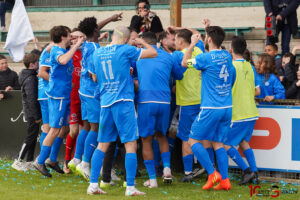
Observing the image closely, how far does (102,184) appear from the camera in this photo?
7.67 meters

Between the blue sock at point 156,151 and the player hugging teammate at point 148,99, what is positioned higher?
the player hugging teammate at point 148,99

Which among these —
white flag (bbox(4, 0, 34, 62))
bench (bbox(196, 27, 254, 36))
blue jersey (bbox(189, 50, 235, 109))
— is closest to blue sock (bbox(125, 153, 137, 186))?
blue jersey (bbox(189, 50, 235, 109))

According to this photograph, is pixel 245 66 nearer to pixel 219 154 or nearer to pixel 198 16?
pixel 219 154

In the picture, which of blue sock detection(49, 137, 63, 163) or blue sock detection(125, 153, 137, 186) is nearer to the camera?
blue sock detection(125, 153, 137, 186)

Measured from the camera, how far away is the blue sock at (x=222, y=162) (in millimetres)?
7457

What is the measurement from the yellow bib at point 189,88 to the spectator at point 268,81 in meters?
1.07

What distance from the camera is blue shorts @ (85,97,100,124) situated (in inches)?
323

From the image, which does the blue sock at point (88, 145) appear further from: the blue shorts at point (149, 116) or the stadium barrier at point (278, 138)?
the stadium barrier at point (278, 138)

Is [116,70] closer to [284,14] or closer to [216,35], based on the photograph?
[216,35]

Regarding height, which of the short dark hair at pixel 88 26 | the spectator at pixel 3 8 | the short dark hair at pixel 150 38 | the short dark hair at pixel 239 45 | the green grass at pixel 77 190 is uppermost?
the spectator at pixel 3 8

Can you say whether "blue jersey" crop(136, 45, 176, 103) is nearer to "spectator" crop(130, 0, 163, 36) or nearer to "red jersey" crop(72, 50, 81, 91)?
"red jersey" crop(72, 50, 81, 91)

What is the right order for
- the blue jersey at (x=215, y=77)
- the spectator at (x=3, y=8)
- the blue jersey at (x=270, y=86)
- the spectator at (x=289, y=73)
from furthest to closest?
the spectator at (x=3, y=8) → the spectator at (x=289, y=73) → the blue jersey at (x=270, y=86) → the blue jersey at (x=215, y=77)

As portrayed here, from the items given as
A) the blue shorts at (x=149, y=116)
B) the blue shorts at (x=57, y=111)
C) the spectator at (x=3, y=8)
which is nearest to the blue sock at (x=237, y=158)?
the blue shorts at (x=149, y=116)

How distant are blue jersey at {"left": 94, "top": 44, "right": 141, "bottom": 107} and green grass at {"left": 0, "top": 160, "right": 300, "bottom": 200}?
124cm
